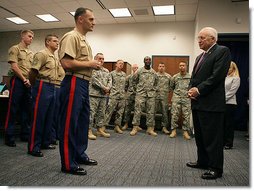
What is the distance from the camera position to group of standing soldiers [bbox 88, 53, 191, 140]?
3.87 meters

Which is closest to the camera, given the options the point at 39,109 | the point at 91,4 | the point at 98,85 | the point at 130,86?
the point at 39,109

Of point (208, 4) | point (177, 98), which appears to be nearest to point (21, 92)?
point (177, 98)

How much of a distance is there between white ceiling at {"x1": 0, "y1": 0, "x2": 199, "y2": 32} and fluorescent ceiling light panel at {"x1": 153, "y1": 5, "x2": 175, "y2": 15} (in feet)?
0.34

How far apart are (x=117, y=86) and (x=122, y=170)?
2.56 meters

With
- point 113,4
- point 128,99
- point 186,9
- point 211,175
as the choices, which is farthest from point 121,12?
point 211,175

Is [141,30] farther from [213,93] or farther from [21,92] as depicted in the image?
[213,93]

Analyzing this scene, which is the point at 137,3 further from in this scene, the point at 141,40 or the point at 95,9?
the point at 141,40

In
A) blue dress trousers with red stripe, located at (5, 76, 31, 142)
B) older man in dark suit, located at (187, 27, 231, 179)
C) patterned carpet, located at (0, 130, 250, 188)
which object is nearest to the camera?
patterned carpet, located at (0, 130, 250, 188)

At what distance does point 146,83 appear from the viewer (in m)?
4.36

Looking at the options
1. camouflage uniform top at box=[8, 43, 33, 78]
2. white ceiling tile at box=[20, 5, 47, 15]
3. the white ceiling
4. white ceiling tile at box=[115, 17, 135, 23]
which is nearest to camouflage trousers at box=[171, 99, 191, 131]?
the white ceiling

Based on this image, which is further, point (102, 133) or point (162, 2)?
point (162, 2)

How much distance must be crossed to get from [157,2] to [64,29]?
12.0 feet

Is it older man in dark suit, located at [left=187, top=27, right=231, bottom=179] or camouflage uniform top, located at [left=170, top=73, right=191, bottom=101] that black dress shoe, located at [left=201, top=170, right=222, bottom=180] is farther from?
camouflage uniform top, located at [left=170, top=73, right=191, bottom=101]

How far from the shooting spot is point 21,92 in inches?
113
